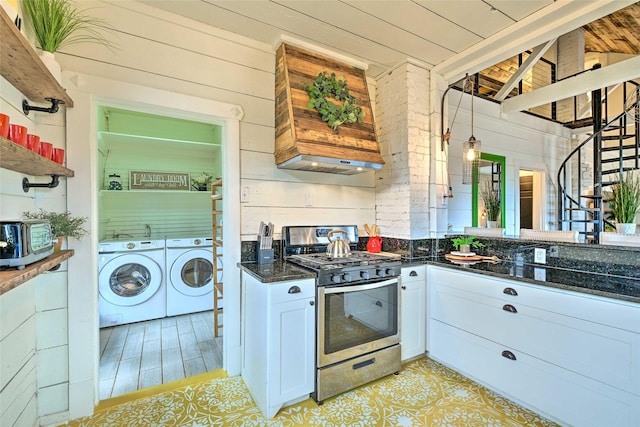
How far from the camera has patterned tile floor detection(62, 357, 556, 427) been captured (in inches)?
69.5

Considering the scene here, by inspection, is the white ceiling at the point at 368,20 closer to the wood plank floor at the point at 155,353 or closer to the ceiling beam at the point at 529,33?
the ceiling beam at the point at 529,33

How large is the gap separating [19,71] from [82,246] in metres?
1.00

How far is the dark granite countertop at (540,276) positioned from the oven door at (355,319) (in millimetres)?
249

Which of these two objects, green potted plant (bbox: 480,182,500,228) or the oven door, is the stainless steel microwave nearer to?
the oven door

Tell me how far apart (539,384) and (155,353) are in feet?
9.86

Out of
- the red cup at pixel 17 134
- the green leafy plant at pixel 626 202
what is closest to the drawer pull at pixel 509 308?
the green leafy plant at pixel 626 202

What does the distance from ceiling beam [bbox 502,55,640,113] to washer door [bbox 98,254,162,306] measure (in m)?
5.05

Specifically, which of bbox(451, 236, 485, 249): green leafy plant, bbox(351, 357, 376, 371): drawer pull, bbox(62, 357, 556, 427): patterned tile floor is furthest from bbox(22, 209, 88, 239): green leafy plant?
bbox(451, 236, 485, 249): green leafy plant

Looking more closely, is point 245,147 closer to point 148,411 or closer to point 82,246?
point 82,246

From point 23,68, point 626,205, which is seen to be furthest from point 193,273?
point 626,205

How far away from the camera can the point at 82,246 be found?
1.81 m

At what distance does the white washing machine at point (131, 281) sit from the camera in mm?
3215

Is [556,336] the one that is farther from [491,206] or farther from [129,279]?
[129,279]

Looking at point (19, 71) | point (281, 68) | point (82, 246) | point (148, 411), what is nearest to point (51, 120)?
point (19, 71)
